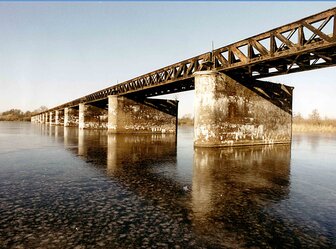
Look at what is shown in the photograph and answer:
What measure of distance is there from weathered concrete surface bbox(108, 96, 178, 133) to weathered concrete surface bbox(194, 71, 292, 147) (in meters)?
13.2

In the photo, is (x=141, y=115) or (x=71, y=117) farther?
(x=71, y=117)

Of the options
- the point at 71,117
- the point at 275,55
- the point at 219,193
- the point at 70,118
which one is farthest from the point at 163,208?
the point at 71,117

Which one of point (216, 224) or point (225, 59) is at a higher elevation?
point (225, 59)

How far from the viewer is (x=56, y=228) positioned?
10.5 feet

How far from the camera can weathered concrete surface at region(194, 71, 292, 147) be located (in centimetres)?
1278

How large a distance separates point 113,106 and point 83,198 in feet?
70.6

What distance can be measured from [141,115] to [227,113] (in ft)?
45.8

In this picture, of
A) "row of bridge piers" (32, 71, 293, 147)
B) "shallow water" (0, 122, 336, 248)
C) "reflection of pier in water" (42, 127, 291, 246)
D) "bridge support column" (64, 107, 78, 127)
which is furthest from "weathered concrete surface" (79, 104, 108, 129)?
"shallow water" (0, 122, 336, 248)

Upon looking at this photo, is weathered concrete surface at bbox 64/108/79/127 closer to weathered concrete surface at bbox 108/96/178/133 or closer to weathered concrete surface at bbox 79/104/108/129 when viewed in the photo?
weathered concrete surface at bbox 79/104/108/129

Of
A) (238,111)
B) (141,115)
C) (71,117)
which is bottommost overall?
(238,111)

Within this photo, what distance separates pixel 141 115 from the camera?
25969 mm

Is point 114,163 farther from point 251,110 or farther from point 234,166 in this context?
point 251,110

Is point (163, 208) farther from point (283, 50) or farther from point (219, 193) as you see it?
point (283, 50)

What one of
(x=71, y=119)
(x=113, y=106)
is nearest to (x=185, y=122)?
(x=71, y=119)
